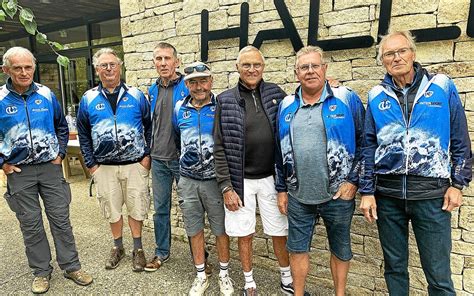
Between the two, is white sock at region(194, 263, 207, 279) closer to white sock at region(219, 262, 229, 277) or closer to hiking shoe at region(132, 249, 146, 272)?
white sock at region(219, 262, 229, 277)

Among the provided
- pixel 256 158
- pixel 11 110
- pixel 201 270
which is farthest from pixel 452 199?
pixel 11 110

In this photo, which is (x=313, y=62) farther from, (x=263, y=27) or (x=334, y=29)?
(x=263, y=27)

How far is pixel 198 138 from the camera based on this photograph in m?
2.73

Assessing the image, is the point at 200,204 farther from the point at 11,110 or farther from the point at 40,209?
the point at 11,110

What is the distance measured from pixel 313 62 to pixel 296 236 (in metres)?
1.15

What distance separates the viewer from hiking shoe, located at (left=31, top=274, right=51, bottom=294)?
2.95 meters

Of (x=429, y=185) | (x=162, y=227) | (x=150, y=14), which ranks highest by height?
(x=150, y=14)

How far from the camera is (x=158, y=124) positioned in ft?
10.4

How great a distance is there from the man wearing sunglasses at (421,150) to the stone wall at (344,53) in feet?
1.79

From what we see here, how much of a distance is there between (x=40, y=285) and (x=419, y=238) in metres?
2.89

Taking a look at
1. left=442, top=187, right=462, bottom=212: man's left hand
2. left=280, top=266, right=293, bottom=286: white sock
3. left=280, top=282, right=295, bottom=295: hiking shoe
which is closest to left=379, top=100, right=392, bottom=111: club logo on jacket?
left=442, top=187, right=462, bottom=212: man's left hand

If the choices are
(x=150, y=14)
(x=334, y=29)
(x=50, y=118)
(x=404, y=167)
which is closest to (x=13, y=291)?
(x=50, y=118)

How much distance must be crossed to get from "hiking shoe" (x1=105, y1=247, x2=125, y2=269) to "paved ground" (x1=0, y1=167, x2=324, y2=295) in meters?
0.05

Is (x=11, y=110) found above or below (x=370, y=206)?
above
